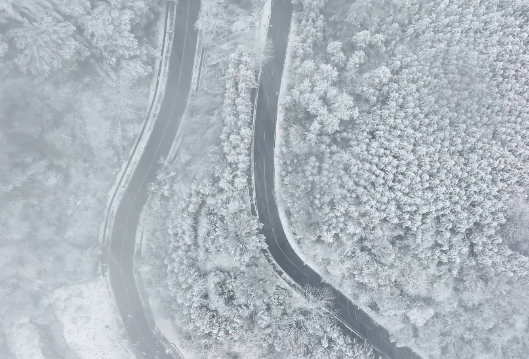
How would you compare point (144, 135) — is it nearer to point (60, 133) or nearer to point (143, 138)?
point (143, 138)

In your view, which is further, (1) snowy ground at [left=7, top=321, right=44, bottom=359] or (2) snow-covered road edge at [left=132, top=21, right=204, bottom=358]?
(1) snowy ground at [left=7, top=321, right=44, bottom=359]

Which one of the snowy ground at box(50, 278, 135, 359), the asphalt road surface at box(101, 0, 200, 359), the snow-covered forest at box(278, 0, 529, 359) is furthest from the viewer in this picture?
the snowy ground at box(50, 278, 135, 359)

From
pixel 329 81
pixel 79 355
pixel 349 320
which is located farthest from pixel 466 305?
pixel 79 355

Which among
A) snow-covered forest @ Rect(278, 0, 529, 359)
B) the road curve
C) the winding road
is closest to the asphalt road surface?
the winding road

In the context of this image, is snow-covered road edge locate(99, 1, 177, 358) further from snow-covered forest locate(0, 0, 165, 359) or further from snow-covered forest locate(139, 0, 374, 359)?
snow-covered forest locate(139, 0, 374, 359)

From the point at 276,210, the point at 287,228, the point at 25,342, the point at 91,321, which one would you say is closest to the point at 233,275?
the point at 287,228

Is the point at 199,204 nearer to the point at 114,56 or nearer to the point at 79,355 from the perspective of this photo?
the point at 114,56

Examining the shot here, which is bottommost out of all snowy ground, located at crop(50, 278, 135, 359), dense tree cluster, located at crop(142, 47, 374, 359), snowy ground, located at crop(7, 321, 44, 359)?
snowy ground, located at crop(7, 321, 44, 359)
